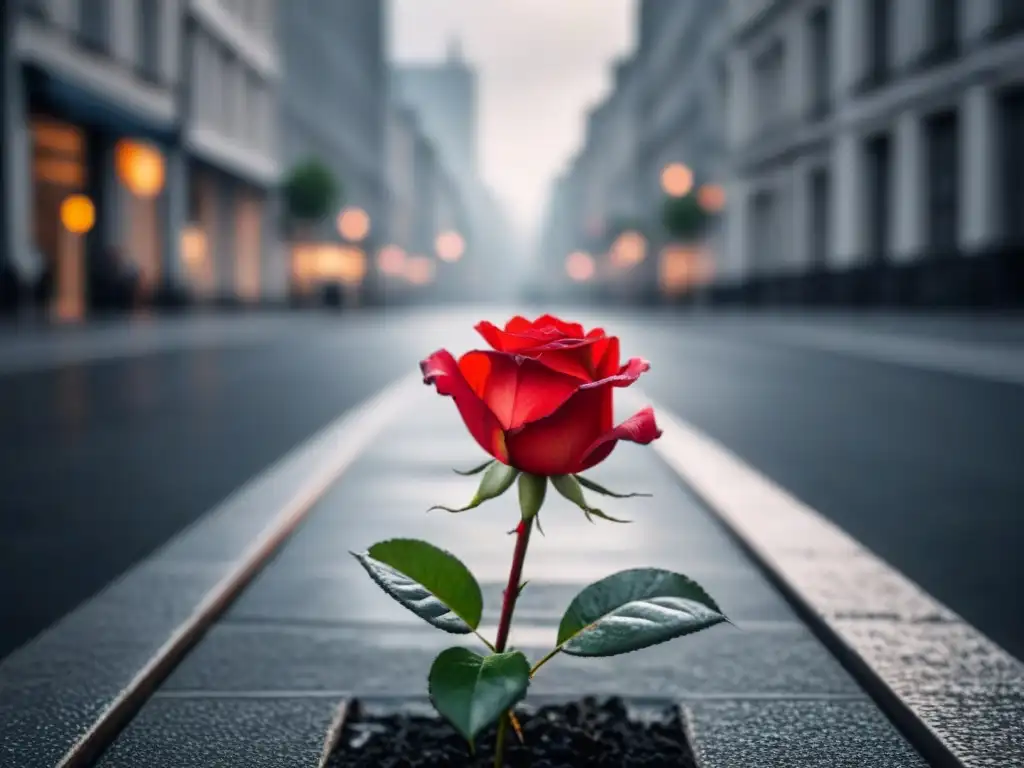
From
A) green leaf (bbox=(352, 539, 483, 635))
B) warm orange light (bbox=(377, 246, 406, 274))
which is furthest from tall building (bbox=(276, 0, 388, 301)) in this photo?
green leaf (bbox=(352, 539, 483, 635))

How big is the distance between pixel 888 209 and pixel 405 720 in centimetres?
3422

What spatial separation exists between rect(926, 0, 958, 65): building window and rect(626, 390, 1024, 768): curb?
2791cm

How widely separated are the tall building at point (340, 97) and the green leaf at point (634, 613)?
4825 centimetres

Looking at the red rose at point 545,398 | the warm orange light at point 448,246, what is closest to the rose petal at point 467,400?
the red rose at point 545,398

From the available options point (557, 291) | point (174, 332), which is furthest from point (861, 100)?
point (557, 291)

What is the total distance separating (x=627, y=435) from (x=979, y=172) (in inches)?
1111

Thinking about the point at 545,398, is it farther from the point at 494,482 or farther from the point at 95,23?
the point at 95,23

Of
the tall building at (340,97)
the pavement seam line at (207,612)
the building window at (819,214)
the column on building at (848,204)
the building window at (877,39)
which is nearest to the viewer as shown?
the pavement seam line at (207,612)

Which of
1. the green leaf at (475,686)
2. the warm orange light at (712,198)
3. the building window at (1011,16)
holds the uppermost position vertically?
the building window at (1011,16)

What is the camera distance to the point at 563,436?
133 centimetres

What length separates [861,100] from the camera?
112ft

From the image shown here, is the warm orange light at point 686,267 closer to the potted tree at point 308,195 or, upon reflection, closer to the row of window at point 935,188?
the row of window at point 935,188

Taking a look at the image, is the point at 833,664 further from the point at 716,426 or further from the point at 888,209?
the point at 888,209

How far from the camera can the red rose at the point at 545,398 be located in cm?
131
